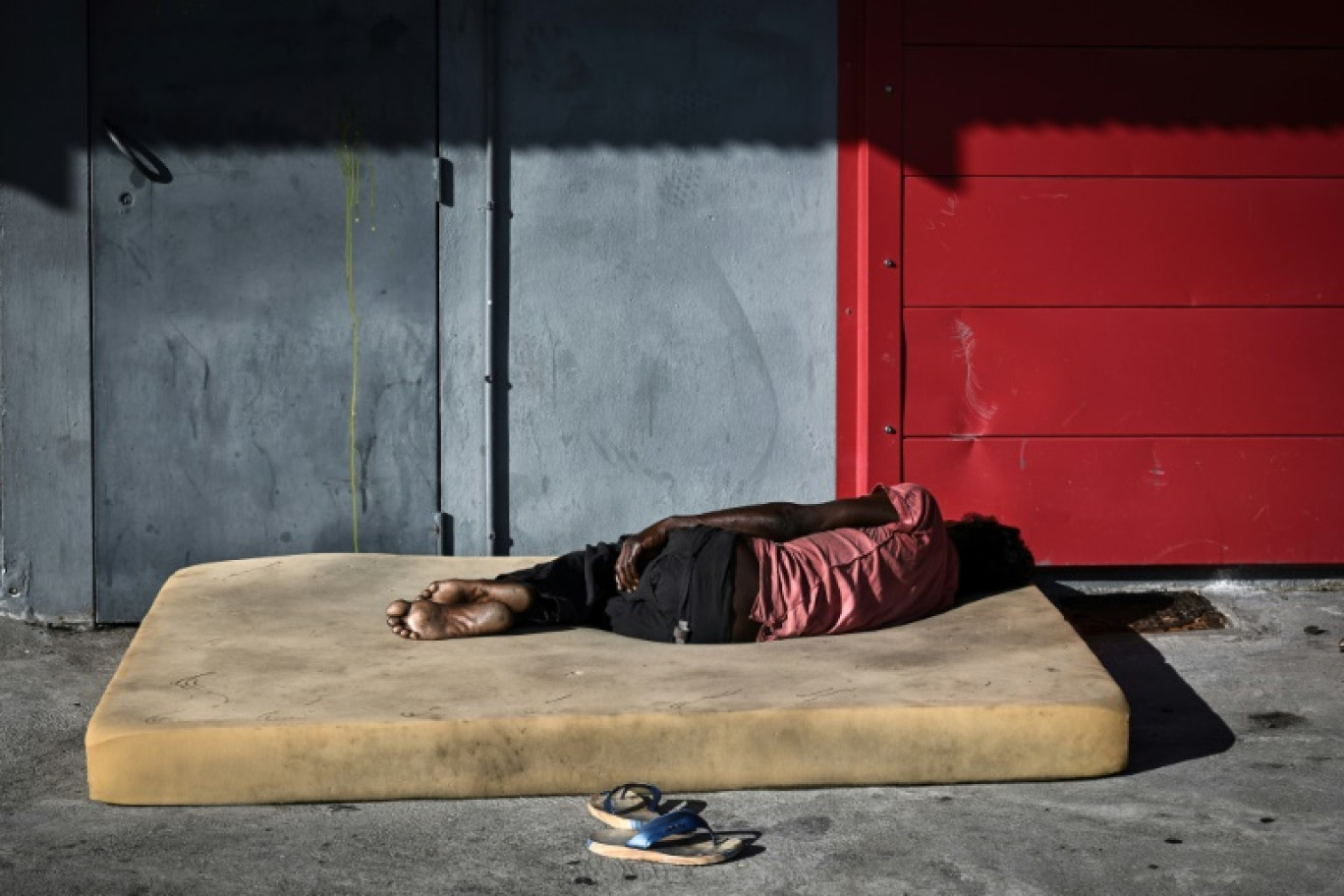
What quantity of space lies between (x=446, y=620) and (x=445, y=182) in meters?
1.88

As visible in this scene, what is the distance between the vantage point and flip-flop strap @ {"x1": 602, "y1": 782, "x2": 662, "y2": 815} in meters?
4.91

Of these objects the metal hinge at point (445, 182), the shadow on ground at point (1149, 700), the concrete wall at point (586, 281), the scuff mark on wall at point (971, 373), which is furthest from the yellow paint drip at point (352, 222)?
the shadow on ground at point (1149, 700)

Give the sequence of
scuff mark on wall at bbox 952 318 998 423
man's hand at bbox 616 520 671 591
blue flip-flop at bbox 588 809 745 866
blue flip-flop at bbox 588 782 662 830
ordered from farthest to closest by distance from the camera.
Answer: scuff mark on wall at bbox 952 318 998 423
man's hand at bbox 616 520 671 591
blue flip-flop at bbox 588 782 662 830
blue flip-flop at bbox 588 809 745 866

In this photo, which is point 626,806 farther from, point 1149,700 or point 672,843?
point 1149,700

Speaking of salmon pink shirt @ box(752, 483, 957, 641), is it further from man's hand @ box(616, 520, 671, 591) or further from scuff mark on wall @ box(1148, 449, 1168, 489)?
scuff mark on wall @ box(1148, 449, 1168, 489)

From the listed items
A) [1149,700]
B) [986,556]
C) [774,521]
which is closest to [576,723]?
[774,521]

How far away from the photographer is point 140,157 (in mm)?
6824

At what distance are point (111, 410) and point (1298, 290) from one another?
4501 millimetres

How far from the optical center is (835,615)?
233 inches

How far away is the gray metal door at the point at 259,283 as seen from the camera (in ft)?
22.3

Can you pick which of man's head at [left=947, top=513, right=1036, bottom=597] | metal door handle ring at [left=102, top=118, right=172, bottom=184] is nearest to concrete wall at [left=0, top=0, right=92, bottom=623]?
metal door handle ring at [left=102, top=118, right=172, bottom=184]

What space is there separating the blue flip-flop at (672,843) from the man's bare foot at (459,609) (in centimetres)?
123

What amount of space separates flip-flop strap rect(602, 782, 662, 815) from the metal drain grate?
244cm

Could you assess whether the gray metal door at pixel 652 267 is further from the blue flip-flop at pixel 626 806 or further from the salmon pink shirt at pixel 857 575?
the blue flip-flop at pixel 626 806
